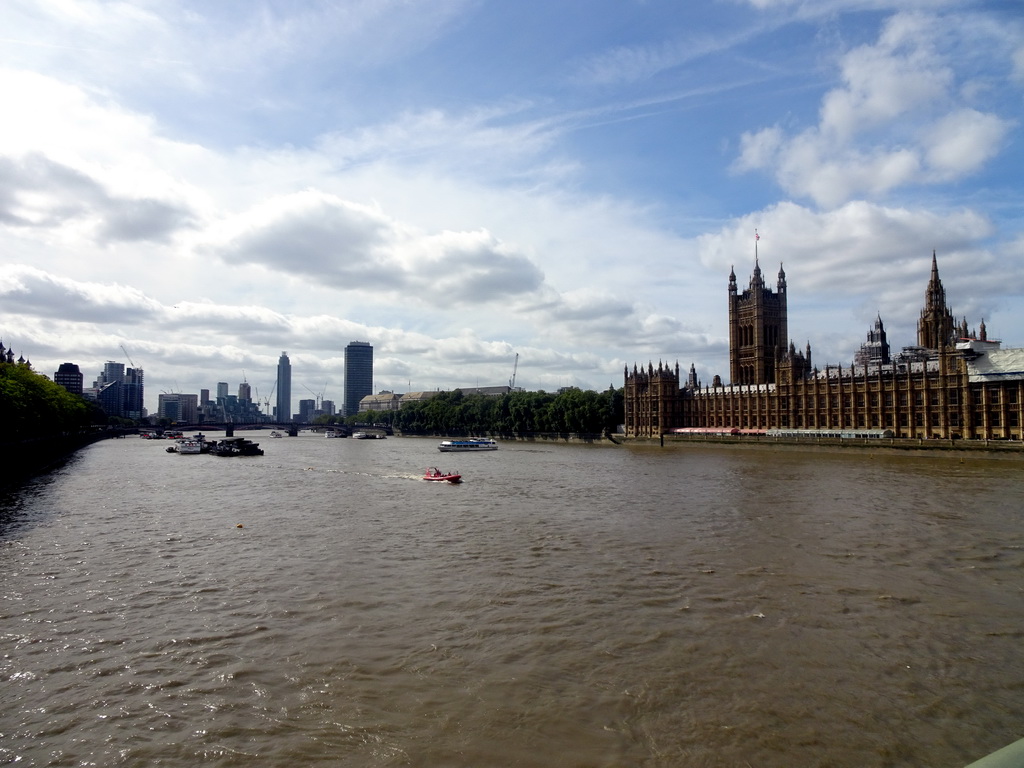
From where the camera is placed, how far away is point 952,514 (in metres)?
40.1

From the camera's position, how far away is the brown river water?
13.1m

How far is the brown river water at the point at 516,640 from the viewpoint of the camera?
1307 cm

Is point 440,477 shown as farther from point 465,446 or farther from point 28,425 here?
point 465,446

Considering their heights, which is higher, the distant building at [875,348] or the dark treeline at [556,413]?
the distant building at [875,348]

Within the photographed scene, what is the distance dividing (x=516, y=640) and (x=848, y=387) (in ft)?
400

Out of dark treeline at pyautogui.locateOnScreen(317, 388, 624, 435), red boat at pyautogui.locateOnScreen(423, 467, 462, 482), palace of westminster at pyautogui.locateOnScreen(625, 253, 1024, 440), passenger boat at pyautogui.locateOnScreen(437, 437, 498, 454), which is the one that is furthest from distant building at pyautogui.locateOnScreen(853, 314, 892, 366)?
red boat at pyautogui.locateOnScreen(423, 467, 462, 482)

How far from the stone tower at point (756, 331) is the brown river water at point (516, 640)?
448 ft

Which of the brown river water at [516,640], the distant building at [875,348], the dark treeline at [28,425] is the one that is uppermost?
the distant building at [875,348]

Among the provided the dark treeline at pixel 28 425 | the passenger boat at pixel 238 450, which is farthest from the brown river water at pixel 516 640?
the passenger boat at pixel 238 450

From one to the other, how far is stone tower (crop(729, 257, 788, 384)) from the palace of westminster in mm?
272

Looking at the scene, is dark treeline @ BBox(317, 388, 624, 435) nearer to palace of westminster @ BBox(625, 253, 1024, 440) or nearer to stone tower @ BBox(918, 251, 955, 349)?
palace of westminster @ BBox(625, 253, 1024, 440)

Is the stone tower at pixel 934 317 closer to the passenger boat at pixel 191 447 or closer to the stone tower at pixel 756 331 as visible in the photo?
the stone tower at pixel 756 331

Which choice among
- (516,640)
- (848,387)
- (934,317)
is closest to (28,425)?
(516,640)

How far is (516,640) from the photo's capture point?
60.4 ft
